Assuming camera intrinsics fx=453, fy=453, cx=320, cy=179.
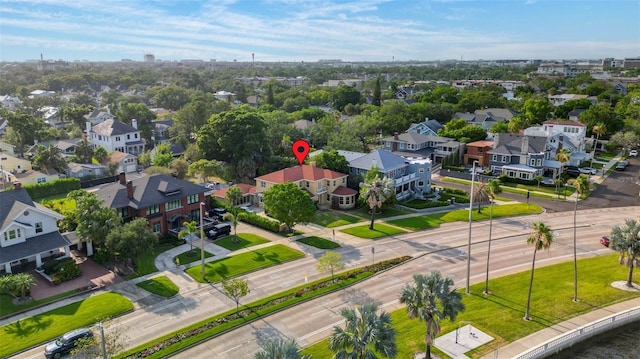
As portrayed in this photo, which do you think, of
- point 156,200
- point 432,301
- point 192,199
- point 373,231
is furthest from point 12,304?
point 373,231

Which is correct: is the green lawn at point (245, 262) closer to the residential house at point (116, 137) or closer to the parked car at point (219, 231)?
the parked car at point (219, 231)

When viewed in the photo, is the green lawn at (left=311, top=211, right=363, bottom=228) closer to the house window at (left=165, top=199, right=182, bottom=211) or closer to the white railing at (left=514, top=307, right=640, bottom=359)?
the house window at (left=165, top=199, right=182, bottom=211)

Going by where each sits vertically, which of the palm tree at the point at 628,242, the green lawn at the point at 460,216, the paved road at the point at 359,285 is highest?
the palm tree at the point at 628,242

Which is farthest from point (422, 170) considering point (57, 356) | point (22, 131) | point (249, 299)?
point (22, 131)

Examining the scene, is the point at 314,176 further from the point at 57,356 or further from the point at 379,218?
the point at 57,356

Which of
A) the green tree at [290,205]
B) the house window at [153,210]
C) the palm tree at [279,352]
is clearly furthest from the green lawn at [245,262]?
the palm tree at [279,352]

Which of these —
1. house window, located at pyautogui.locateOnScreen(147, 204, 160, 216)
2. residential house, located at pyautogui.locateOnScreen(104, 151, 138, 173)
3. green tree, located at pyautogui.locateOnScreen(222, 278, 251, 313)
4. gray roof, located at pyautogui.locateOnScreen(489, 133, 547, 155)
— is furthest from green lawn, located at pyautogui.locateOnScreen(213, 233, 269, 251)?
gray roof, located at pyautogui.locateOnScreen(489, 133, 547, 155)

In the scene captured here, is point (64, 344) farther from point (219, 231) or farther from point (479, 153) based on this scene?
point (479, 153)
